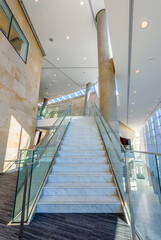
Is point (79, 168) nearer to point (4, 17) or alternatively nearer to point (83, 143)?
point (83, 143)

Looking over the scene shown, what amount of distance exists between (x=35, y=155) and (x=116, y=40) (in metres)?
4.59

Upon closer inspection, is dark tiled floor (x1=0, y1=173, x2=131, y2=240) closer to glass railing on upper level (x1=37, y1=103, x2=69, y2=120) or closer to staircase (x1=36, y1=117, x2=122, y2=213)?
staircase (x1=36, y1=117, x2=122, y2=213)

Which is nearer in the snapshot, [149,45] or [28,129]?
[149,45]

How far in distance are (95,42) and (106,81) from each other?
4.93m

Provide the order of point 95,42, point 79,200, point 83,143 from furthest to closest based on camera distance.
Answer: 1. point 95,42
2. point 83,143
3. point 79,200

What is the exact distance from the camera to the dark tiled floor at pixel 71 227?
1.66 meters

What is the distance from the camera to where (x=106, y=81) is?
231 inches

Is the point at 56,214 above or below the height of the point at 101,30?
below

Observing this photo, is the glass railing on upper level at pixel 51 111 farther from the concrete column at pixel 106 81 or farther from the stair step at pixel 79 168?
the stair step at pixel 79 168

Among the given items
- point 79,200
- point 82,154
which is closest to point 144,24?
point 82,154

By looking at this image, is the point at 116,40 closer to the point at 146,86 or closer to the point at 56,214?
the point at 146,86

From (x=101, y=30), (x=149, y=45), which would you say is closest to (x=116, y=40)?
(x=149, y=45)

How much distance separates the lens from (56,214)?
84.1 inches

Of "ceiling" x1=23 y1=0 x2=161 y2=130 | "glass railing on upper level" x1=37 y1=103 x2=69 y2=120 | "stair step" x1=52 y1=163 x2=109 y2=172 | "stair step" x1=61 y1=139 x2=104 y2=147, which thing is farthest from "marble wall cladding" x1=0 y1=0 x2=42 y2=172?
"stair step" x1=52 y1=163 x2=109 y2=172
